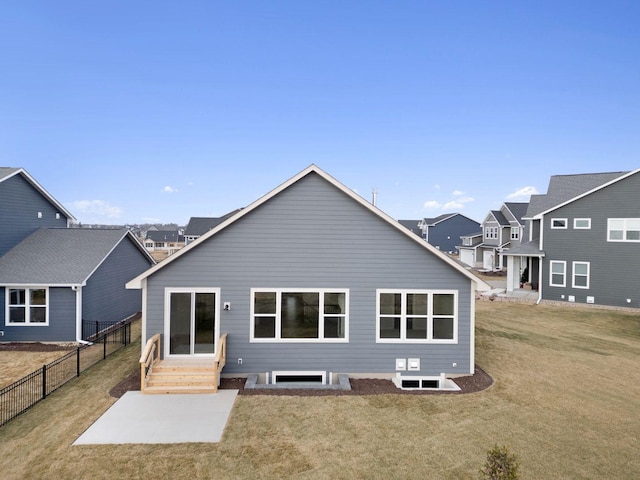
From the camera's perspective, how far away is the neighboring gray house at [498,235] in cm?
3962

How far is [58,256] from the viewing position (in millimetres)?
16188

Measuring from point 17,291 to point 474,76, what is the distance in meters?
36.6

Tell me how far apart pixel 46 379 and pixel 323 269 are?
972cm

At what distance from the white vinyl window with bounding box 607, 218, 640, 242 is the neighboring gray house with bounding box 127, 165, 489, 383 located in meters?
16.8

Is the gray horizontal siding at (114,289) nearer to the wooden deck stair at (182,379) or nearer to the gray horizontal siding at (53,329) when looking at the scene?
the gray horizontal siding at (53,329)

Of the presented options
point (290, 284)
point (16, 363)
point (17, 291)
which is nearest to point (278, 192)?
point (290, 284)

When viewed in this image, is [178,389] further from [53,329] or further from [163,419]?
[53,329]

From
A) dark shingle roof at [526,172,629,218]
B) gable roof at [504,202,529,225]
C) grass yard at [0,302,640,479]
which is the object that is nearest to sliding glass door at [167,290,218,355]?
grass yard at [0,302,640,479]

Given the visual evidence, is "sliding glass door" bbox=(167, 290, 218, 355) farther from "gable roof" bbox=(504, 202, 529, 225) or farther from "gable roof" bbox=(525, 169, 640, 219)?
"gable roof" bbox=(504, 202, 529, 225)

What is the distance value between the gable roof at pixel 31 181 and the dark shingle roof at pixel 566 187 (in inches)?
1304

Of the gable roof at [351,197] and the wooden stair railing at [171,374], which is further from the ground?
the gable roof at [351,197]

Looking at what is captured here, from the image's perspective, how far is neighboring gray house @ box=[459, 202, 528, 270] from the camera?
3962cm

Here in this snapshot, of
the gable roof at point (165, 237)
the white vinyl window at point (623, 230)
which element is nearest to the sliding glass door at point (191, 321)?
the white vinyl window at point (623, 230)

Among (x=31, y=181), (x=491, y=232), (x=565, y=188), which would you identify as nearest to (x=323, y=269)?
(x=31, y=181)
